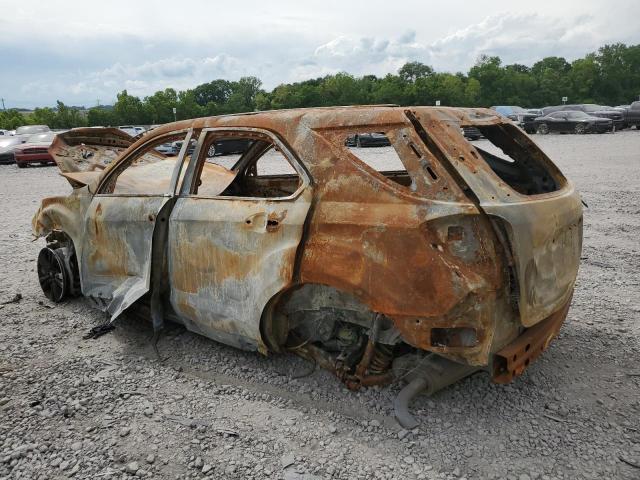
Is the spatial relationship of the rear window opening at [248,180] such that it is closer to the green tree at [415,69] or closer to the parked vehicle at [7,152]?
the parked vehicle at [7,152]

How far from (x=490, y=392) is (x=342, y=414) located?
926mm

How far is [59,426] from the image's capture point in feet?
9.67

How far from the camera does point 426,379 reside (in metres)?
2.85

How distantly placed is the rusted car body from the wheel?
3.27ft

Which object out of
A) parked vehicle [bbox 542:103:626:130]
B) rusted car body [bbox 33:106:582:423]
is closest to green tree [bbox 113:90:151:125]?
parked vehicle [bbox 542:103:626:130]

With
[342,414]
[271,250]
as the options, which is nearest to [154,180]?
[271,250]

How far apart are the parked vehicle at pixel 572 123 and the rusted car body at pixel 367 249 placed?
23.8 m

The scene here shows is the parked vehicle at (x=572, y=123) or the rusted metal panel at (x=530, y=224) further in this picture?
the parked vehicle at (x=572, y=123)

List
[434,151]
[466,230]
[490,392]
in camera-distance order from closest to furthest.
Result: [466,230], [434,151], [490,392]

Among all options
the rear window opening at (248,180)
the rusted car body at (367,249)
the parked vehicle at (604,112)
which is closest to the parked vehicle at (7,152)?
the rear window opening at (248,180)

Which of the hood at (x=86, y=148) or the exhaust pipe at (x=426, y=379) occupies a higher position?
the hood at (x=86, y=148)

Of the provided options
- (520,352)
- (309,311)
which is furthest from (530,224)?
(309,311)

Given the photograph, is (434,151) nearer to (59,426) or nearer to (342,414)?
(342,414)

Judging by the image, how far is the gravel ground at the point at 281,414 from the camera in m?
2.56
